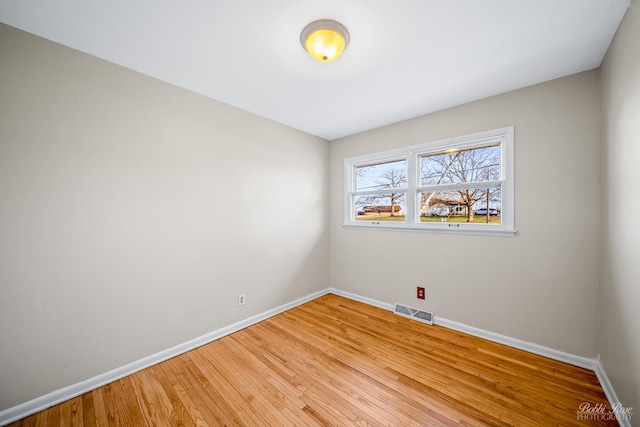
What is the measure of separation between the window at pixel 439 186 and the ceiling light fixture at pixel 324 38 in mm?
1648

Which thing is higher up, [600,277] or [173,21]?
[173,21]

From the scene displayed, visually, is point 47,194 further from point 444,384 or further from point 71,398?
point 444,384

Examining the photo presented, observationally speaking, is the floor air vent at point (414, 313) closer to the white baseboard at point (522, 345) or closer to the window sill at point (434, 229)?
the white baseboard at point (522, 345)

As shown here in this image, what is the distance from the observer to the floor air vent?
263 cm

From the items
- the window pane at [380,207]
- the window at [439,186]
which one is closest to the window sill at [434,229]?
the window at [439,186]

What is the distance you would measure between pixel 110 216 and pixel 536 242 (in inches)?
139

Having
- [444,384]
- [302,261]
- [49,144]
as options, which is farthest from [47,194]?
[444,384]

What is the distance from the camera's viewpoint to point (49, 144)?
5.05 ft

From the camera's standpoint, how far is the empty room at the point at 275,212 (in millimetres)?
1412

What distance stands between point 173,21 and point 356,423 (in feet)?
8.70

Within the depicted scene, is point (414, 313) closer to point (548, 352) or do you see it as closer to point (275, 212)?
point (548, 352)

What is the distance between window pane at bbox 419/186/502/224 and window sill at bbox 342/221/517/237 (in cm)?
13

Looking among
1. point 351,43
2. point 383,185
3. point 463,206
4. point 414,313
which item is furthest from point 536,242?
point 351,43

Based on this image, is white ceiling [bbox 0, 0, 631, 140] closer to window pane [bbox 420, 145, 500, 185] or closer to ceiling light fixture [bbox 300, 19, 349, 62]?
ceiling light fixture [bbox 300, 19, 349, 62]
